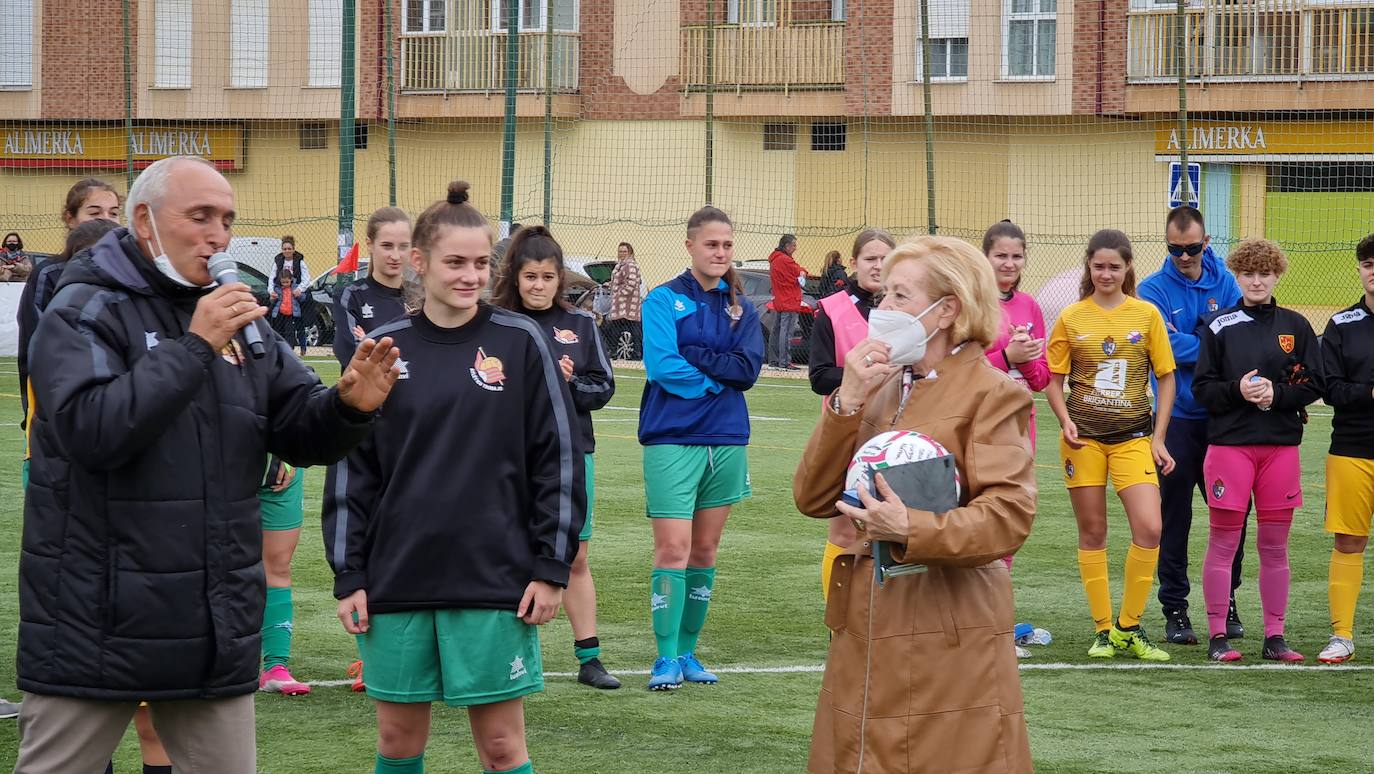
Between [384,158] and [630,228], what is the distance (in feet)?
16.8

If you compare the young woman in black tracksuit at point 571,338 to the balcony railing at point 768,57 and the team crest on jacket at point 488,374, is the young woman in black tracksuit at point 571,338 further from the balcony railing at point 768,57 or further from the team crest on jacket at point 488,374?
the balcony railing at point 768,57

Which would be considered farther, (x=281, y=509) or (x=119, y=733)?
(x=281, y=509)

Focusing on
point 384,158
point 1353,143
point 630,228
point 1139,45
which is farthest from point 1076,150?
point 384,158

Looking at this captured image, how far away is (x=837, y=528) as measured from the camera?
6.52 meters

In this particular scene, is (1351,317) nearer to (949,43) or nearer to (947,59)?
(947,59)

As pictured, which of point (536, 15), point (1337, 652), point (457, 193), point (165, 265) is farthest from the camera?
point (536, 15)

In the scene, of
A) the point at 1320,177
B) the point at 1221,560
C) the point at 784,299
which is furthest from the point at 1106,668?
the point at 1320,177

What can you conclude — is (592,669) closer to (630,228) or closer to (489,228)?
(489,228)

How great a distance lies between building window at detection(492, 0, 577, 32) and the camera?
3191cm

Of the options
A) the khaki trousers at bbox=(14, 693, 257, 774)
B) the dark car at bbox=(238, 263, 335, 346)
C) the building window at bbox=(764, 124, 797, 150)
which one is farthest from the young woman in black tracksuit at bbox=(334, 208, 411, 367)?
the building window at bbox=(764, 124, 797, 150)

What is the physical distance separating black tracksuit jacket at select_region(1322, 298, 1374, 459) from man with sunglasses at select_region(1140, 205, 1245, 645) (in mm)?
645

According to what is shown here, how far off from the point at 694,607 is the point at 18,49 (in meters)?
30.4

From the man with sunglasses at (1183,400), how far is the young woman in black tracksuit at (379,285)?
3744 mm

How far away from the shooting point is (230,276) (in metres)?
3.63
